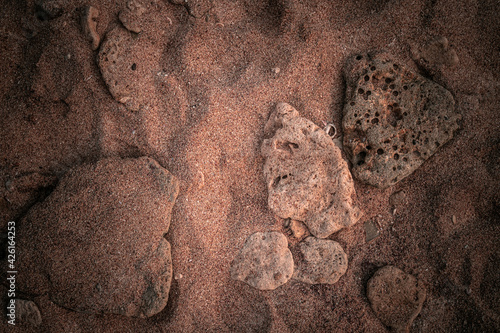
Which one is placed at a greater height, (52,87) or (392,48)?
(392,48)

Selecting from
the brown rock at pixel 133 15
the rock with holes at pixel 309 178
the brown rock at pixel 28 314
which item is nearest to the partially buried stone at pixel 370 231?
the rock with holes at pixel 309 178

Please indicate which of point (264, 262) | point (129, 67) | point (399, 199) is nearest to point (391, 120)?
point (399, 199)

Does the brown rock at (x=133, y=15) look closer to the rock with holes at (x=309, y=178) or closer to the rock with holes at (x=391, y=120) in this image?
the rock with holes at (x=309, y=178)

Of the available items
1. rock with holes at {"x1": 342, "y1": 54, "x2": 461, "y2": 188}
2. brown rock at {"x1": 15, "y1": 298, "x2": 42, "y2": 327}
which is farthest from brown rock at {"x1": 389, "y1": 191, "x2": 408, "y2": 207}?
brown rock at {"x1": 15, "y1": 298, "x2": 42, "y2": 327}

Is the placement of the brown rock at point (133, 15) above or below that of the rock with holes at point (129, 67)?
above

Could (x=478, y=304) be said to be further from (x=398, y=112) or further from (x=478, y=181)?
(x=398, y=112)

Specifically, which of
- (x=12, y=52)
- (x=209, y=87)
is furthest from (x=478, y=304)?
(x=12, y=52)

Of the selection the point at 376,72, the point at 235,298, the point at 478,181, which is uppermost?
the point at 376,72
